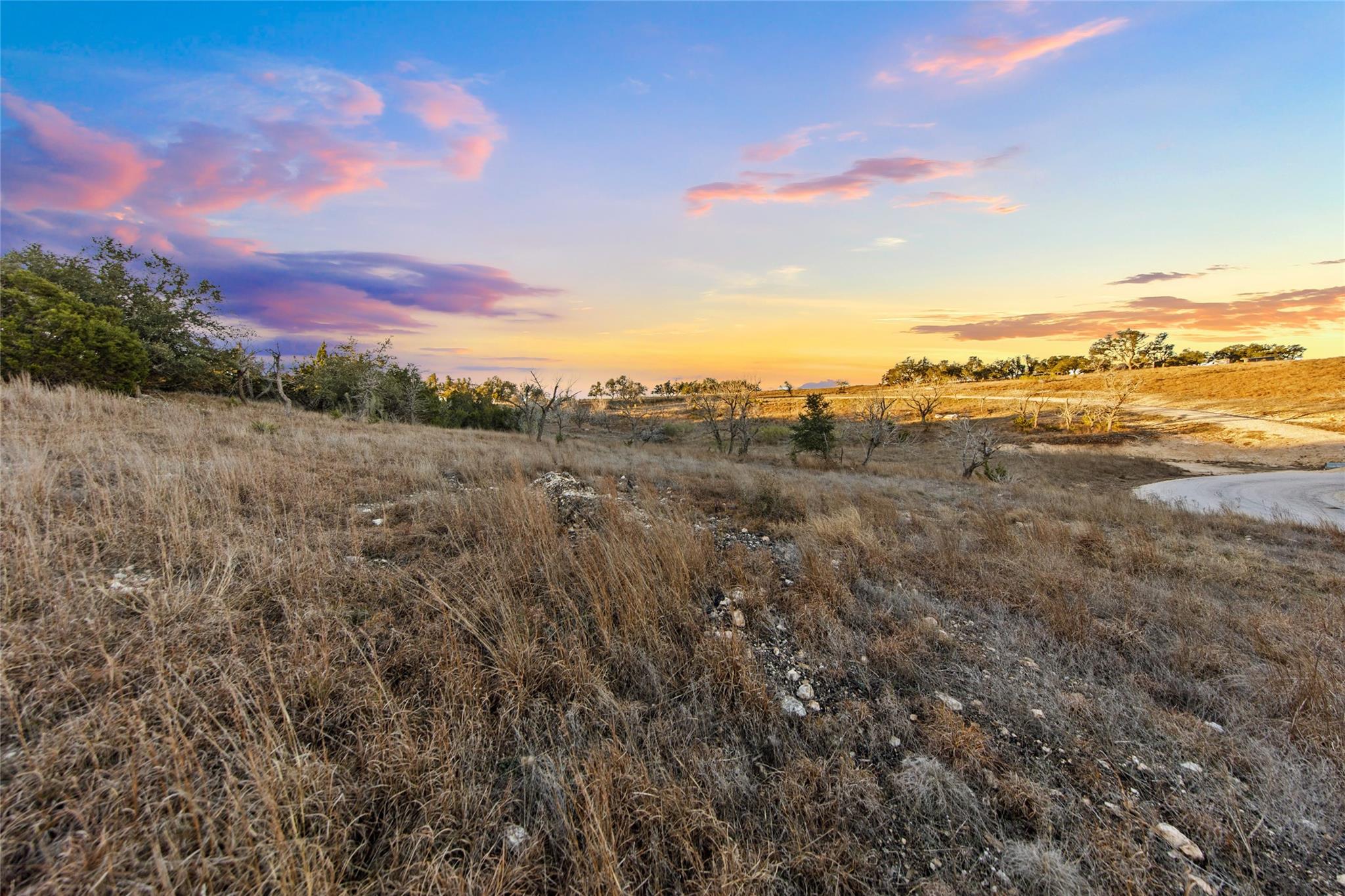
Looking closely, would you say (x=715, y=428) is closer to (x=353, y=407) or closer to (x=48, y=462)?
(x=353, y=407)

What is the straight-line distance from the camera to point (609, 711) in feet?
7.55

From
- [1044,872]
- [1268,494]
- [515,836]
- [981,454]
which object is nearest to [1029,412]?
[981,454]

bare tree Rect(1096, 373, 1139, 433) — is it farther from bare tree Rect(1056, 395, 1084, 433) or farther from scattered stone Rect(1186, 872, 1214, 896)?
scattered stone Rect(1186, 872, 1214, 896)

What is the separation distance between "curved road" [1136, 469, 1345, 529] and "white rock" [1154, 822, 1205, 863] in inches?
646

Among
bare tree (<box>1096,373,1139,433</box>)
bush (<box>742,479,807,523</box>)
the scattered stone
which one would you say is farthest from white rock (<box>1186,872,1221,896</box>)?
bare tree (<box>1096,373,1139,433</box>)

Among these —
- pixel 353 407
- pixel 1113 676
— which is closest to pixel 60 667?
pixel 1113 676

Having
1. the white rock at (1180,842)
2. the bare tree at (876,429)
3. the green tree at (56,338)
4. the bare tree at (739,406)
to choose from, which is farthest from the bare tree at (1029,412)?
the green tree at (56,338)

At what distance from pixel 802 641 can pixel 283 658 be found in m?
3.14

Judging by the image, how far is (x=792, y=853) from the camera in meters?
1.70

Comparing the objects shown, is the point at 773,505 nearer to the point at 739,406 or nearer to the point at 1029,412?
the point at 739,406

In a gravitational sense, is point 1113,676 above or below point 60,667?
below

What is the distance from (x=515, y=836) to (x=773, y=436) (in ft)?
137

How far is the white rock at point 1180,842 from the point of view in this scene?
182cm

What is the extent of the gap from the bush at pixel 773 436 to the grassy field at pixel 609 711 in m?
36.8
